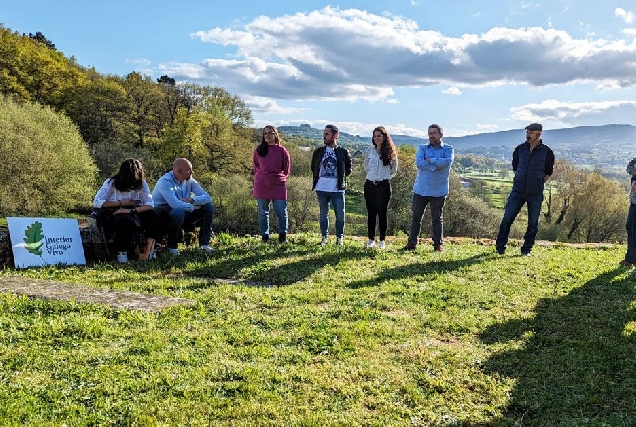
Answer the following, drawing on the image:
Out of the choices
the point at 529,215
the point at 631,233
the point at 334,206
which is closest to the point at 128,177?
the point at 334,206

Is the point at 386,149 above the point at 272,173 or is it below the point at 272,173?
above

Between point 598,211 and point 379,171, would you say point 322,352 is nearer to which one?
point 379,171

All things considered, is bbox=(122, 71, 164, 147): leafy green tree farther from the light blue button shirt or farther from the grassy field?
the grassy field

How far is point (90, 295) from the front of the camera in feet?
20.1

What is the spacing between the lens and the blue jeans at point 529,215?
1034 centimetres

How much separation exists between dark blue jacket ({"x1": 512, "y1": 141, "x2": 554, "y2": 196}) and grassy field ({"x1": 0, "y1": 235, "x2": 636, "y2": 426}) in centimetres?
273

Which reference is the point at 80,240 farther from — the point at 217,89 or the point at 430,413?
the point at 217,89

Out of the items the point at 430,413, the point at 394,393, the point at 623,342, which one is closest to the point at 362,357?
the point at 394,393

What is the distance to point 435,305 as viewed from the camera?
6.70 meters

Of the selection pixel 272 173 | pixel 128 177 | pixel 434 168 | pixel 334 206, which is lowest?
pixel 334 206

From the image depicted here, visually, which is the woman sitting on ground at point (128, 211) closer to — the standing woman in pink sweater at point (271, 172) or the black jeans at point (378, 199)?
the standing woman in pink sweater at point (271, 172)

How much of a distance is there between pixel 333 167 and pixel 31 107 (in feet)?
114

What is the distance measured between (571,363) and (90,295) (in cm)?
604

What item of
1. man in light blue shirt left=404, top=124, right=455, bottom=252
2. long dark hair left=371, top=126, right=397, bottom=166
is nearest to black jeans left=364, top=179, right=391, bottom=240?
long dark hair left=371, top=126, right=397, bottom=166
